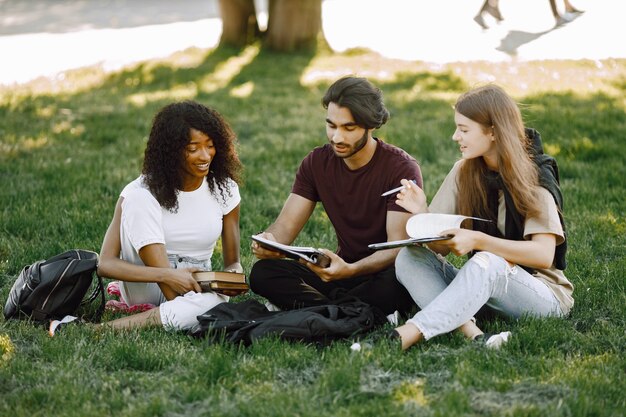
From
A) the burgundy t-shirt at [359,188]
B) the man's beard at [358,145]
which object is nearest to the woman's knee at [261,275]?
the burgundy t-shirt at [359,188]

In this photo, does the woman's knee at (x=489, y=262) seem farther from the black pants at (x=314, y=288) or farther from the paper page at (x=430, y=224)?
the black pants at (x=314, y=288)

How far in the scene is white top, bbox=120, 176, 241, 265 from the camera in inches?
201

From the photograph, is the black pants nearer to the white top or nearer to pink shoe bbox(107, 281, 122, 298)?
the white top

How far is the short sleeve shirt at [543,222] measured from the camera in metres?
4.64

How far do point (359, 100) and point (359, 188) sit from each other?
0.52 meters

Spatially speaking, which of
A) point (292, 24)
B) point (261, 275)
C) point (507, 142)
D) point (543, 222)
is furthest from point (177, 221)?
point (292, 24)

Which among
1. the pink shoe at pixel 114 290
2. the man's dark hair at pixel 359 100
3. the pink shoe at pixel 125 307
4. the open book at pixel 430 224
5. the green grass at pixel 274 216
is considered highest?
the man's dark hair at pixel 359 100

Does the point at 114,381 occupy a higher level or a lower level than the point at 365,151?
lower

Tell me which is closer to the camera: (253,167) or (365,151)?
(365,151)

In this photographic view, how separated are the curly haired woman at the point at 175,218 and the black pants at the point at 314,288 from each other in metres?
0.28

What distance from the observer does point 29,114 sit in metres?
10.4

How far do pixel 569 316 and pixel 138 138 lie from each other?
5548 millimetres

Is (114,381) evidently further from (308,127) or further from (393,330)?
(308,127)

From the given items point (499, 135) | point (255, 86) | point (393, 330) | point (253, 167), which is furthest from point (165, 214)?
point (255, 86)
